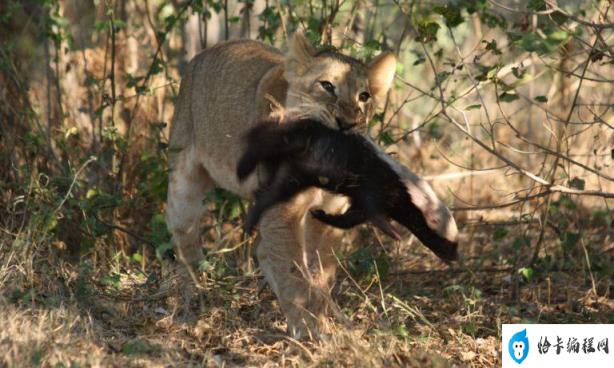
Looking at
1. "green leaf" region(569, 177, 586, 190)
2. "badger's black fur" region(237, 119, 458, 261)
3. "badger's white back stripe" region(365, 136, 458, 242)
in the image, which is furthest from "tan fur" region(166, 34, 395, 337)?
"green leaf" region(569, 177, 586, 190)

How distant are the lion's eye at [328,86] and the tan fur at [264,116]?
24 mm

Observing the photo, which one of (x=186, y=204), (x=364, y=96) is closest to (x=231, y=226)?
(x=186, y=204)

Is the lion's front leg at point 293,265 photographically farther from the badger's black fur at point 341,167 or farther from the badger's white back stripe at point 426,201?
the badger's white back stripe at point 426,201

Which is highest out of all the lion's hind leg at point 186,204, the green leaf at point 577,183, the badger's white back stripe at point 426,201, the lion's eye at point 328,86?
the lion's eye at point 328,86

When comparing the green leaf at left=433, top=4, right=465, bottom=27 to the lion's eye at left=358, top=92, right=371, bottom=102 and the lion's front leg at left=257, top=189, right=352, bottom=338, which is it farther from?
the lion's front leg at left=257, top=189, right=352, bottom=338

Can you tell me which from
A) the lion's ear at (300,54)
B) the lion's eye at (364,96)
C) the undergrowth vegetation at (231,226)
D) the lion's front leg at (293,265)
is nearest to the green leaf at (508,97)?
the undergrowth vegetation at (231,226)

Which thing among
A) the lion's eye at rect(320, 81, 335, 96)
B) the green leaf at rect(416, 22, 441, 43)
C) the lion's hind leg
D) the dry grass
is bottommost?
the dry grass

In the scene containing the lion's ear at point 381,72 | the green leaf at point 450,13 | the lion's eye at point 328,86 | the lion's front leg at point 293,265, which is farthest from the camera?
the lion's ear at point 381,72

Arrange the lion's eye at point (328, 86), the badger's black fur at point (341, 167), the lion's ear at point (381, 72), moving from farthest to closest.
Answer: the lion's ear at point (381, 72)
the lion's eye at point (328, 86)
the badger's black fur at point (341, 167)

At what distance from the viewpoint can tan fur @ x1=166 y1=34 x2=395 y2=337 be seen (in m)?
5.27

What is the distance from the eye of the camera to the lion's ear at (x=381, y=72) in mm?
5672

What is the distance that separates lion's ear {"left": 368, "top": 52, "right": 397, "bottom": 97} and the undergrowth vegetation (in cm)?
24

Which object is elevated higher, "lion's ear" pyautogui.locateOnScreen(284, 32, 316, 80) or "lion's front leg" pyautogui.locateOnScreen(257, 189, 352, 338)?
"lion's ear" pyautogui.locateOnScreen(284, 32, 316, 80)

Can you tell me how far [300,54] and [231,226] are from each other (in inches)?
105
